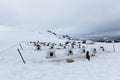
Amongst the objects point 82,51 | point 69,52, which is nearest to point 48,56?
point 69,52

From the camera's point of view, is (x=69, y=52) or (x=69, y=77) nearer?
(x=69, y=77)

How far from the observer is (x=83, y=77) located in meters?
10.4

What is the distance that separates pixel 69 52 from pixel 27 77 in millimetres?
12342

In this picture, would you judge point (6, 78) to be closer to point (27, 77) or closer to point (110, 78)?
point (27, 77)

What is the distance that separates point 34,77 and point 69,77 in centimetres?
246

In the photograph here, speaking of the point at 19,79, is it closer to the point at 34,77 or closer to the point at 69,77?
the point at 34,77

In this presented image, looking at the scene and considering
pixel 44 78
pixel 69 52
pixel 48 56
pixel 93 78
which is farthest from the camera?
pixel 69 52

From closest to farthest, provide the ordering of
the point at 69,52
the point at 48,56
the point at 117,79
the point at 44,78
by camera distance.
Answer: the point at 117,79 → the point at 44,78 → the point at 48,56 → the point at 69,52

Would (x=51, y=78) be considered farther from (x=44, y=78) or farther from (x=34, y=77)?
(x=34, y=77)

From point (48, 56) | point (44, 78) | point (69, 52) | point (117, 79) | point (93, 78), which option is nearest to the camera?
point (117, 79)

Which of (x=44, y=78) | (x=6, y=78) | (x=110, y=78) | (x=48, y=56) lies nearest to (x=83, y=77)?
(x=110, y=78)

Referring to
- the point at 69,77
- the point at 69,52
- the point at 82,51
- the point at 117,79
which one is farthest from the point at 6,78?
the point at 82,51

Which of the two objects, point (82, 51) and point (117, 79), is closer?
point (117, 79)

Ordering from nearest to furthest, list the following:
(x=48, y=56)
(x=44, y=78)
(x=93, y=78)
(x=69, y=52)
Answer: (x=93, y=78) → (x=44, y=78) → (x=48, y=56) → (x=69, y=52)
